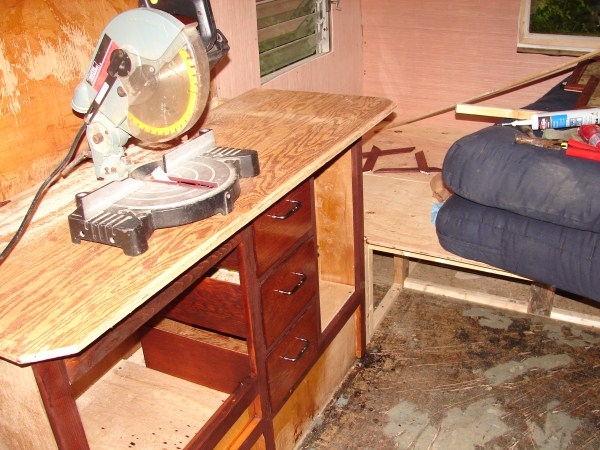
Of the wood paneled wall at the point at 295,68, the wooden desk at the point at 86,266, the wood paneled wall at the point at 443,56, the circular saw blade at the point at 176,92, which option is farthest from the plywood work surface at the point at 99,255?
the wood paneled wall at the point at 443,56

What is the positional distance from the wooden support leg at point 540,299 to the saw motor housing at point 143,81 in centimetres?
162

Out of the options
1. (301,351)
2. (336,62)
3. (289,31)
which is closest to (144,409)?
(301,351)

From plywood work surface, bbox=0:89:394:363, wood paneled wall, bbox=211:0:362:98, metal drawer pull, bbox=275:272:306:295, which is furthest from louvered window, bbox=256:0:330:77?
metal drawer pull, bbox=275:272:306:295

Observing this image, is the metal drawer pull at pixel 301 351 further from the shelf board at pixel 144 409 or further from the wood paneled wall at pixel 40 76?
the wood paneled wall at pixel 40 76

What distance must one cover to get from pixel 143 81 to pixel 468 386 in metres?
1.48

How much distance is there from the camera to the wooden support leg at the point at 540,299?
93.3 inches

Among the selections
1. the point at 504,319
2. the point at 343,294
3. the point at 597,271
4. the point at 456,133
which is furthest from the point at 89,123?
→ the point at 456,133

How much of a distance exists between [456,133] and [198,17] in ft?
6.05

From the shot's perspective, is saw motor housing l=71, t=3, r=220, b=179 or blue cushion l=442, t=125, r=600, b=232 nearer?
saw motor housing l=71, t=3, r=220, b=179

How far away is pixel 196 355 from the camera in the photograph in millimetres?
1668

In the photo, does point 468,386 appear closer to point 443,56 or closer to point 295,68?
point 295,68

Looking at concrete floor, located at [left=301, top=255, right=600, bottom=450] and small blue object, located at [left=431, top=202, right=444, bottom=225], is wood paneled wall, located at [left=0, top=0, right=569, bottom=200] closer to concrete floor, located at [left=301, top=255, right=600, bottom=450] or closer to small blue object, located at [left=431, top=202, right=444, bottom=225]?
small blue object, located at [left=431, top=202, right=444, bottom=225]

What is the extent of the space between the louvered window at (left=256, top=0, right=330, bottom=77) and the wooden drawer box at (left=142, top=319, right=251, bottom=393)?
3.60 feet

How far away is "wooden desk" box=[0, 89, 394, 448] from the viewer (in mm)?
986
